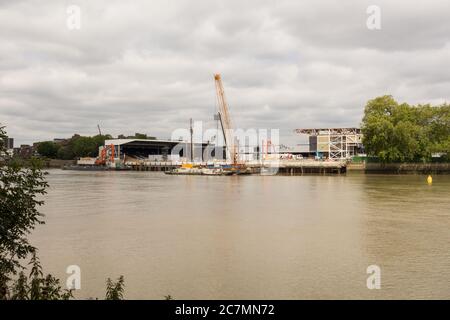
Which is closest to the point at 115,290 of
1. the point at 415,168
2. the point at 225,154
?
the point at 415,168

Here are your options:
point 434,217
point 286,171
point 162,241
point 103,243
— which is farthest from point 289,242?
point 286,171

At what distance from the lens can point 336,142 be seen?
169875 mm

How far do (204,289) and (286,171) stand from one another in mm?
108736

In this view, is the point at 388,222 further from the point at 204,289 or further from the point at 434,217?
the point at 204,289

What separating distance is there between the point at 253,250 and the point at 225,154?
496 ft

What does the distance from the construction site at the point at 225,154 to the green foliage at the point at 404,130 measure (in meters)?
23.7

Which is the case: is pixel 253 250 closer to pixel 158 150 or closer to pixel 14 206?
pixel 14 206

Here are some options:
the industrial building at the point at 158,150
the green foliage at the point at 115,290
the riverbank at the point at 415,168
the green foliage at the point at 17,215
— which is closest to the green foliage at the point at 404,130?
the riverbank at the point at 415,168

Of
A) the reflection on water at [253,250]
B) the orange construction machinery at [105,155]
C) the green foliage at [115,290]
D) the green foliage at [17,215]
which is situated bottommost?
the reflection on water at [253,250]

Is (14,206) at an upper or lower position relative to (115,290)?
upper

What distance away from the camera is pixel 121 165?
163875 millimetres

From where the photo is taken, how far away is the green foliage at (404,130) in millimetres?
94250

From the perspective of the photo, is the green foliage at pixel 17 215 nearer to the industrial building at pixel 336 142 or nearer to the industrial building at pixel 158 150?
the industrial building at pixel 336 142
